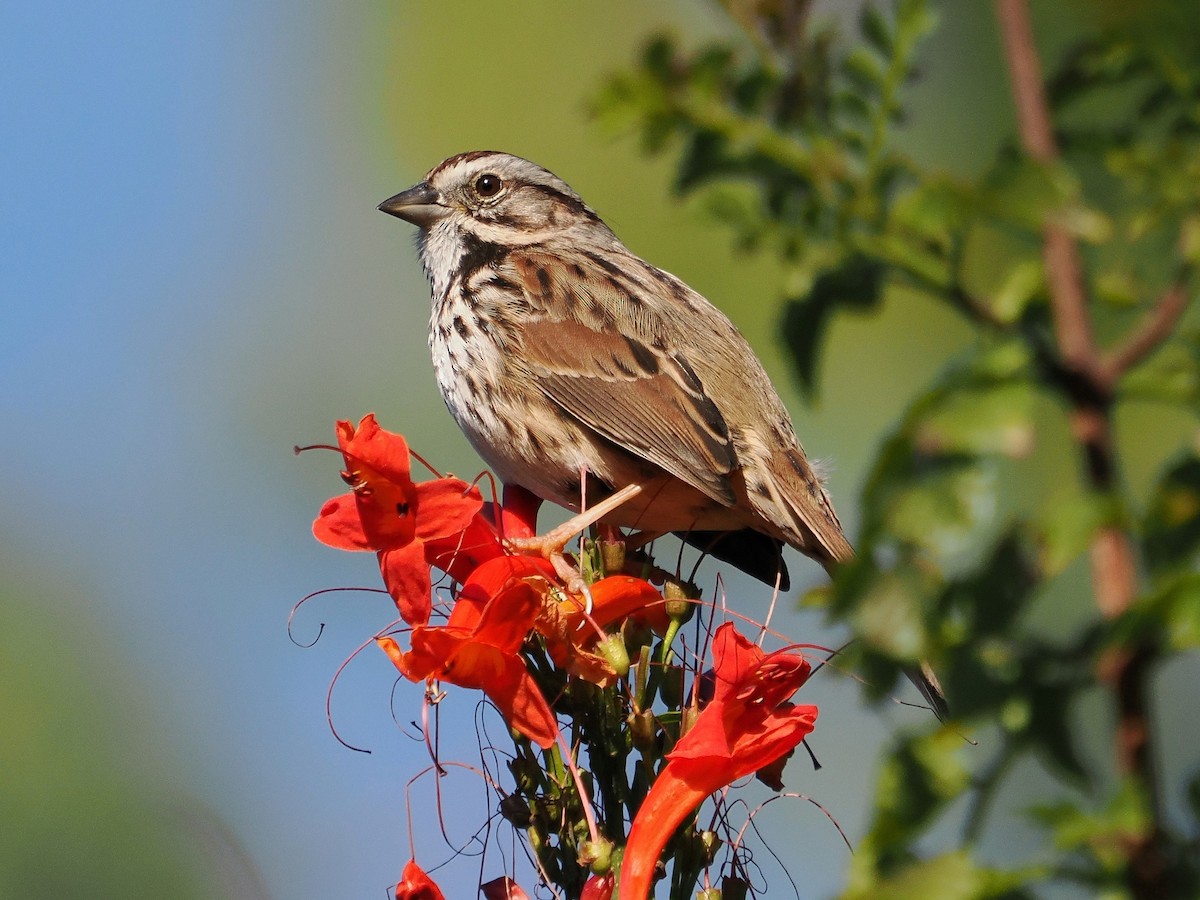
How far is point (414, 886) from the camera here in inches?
98.3

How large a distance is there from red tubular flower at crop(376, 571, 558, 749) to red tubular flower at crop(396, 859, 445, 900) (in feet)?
1.00

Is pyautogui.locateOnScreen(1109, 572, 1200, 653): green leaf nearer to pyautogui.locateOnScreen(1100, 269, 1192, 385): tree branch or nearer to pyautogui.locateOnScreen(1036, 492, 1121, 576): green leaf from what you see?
pyautogui.locateOnScreen(1036, 492, 1121, 576): green leaf

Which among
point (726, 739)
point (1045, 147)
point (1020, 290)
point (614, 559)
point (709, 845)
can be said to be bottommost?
point (709, 845)

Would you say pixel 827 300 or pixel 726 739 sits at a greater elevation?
pixel 827 300

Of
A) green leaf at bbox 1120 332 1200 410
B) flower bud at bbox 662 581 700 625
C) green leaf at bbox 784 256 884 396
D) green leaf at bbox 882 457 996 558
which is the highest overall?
green leaf at bbox 784 256 884 396

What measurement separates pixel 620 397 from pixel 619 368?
15cm

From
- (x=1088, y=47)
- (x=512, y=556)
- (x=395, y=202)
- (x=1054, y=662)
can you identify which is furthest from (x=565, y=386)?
(x=1054, y=662)

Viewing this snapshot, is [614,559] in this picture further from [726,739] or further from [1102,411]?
[1102,411]

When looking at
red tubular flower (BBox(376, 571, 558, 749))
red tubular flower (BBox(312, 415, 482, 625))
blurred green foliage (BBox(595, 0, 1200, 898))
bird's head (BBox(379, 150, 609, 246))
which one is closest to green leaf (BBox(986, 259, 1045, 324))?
blurred green foliage (BBox(595, 0, 1200, 898))

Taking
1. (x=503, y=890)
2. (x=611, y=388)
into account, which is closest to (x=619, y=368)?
(x=611, y=388)

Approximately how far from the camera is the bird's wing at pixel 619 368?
169 inches

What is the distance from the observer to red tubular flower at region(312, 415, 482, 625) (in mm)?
2664

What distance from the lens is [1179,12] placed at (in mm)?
1741

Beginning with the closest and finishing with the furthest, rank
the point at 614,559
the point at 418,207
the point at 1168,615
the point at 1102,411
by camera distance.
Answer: the point at 1168,615, the point at 1102,411, the point at 614,559, the point at 418,207
